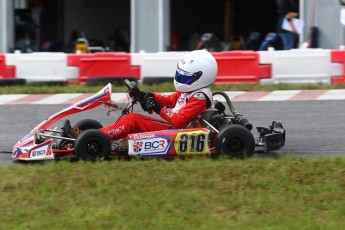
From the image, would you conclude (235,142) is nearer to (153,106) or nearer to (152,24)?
(153,106)

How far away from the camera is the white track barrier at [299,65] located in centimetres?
1350

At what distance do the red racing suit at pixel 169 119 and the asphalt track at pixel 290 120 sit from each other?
30.5 inches

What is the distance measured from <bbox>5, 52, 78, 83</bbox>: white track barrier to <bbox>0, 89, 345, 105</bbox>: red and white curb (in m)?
1.70

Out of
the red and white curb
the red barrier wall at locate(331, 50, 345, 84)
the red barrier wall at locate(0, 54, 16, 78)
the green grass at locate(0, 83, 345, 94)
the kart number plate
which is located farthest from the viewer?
the red barrier wall at locate(0, 54, 16, 78)

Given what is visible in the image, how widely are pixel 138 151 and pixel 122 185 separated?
41.8 inches

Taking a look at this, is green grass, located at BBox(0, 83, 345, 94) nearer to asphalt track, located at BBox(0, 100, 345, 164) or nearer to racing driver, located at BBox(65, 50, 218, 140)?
asphalt track, located at BBox(0, 100, 345, 164)

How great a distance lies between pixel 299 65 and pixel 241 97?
2037mm

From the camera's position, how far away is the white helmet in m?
7.76

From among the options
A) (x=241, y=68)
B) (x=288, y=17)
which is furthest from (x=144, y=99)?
(x=288, y=17)

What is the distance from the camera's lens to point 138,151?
300 inches

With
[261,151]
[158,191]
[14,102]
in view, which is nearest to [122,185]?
[158,191]

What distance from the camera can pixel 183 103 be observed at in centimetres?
786

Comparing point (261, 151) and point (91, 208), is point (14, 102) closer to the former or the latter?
point (261, 151)

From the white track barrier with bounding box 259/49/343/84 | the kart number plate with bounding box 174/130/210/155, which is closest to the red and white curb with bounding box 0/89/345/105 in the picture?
the white track barrier with bounding box 259/49/343/84
